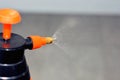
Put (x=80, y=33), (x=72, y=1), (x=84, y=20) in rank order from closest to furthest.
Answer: (x=80, y=33), (x=84, y=20), (x=72, y=1)

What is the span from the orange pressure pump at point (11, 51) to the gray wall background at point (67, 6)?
1527mm

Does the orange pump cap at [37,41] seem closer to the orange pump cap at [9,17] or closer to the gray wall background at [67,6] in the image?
the orange pump cap at [9,17]

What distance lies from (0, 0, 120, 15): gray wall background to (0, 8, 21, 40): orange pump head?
153 cm

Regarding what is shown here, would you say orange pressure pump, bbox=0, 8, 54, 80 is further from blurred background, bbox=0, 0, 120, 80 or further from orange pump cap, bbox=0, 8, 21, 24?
blurred background, bbox=0, 0, 120, 80

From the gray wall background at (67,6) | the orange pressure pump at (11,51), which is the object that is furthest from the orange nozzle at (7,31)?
the gray wall background at (67,6)

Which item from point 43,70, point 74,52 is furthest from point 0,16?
point 74,52

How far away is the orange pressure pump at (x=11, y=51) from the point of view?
0.25 m

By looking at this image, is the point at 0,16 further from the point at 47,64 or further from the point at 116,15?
the point at 116,15

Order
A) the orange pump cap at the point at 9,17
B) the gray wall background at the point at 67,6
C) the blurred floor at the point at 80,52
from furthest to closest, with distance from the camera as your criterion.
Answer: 1. the gray wall background at the point at 67,6
2. the blurred floor at the point at 80,52
3. the orange pump cap at the point at 9,17

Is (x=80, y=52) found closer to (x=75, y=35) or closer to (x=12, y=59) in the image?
(x=75, y=35)

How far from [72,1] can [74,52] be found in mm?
616

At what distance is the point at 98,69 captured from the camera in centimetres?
120

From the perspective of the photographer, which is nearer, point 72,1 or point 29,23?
point 29,23

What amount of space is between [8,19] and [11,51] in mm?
32
